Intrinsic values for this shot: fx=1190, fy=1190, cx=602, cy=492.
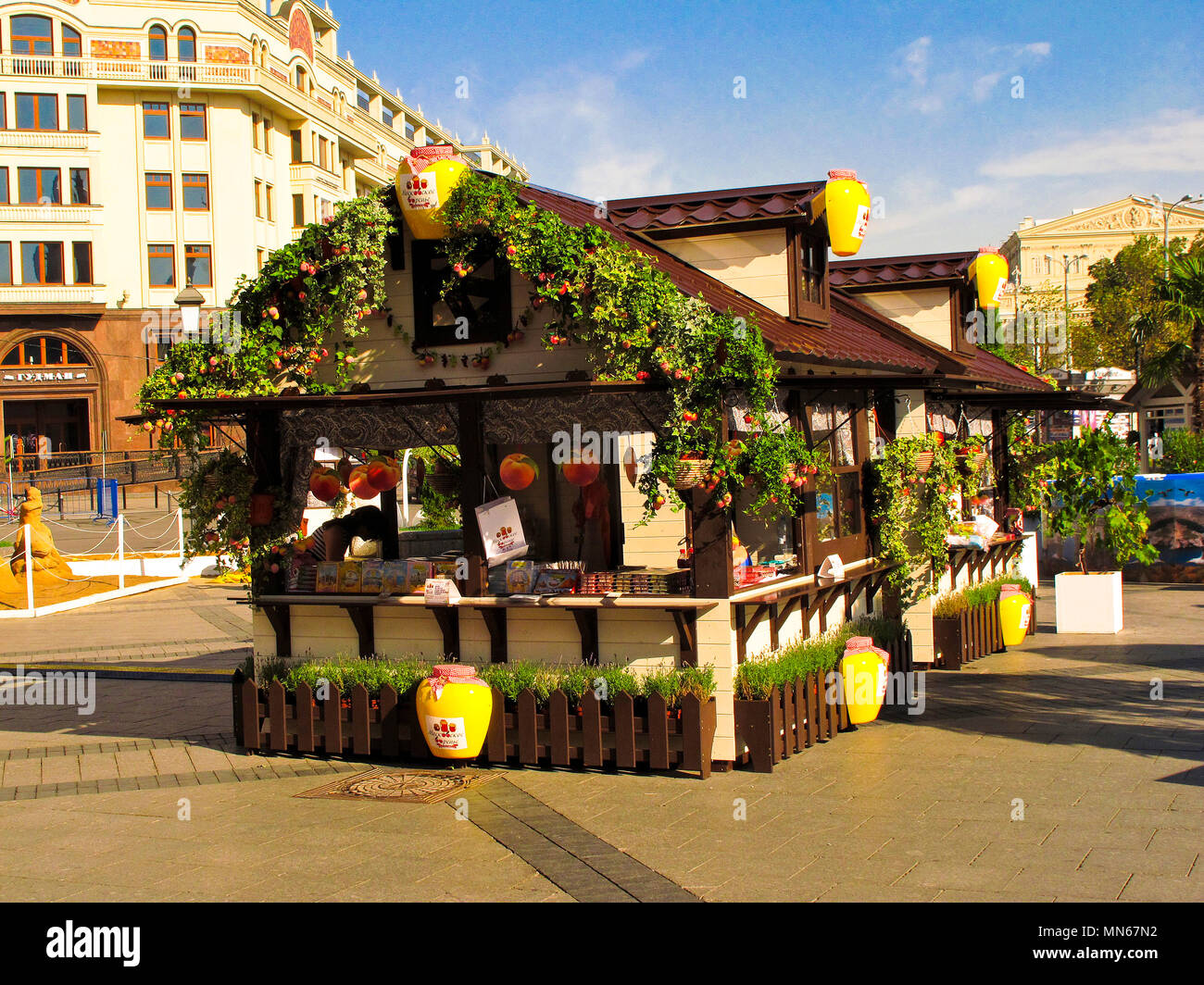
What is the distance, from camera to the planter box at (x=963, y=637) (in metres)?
14.0

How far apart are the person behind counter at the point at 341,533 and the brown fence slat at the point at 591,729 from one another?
10.4 ft

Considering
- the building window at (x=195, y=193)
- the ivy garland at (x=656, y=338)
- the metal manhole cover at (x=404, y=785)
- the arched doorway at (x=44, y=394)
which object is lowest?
the metal manhole cover at (x=404, y=785)

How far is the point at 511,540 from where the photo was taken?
10.2 meters

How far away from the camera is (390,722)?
32.3 ft

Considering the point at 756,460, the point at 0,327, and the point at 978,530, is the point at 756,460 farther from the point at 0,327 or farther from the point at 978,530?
the point at 0,327

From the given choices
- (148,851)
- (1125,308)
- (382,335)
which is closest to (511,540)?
(382,335)

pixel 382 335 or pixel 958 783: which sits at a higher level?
pixel 382 335

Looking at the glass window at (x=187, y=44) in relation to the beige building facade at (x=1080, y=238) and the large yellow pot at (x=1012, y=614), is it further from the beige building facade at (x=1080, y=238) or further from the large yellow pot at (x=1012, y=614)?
the beige building facade at (x=1080, y=238)

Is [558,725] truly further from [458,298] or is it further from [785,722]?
[458,298]

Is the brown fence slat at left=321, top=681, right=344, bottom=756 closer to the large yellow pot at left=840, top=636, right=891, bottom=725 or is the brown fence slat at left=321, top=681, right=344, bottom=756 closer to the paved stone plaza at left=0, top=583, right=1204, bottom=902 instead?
the paved stone plaza at left=0, top=583, right=1204, bottom=902

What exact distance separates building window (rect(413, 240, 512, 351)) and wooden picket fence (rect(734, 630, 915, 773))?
3762 millimetres

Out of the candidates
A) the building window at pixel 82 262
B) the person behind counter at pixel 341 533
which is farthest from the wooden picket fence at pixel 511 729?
the building window at pixel 82 262

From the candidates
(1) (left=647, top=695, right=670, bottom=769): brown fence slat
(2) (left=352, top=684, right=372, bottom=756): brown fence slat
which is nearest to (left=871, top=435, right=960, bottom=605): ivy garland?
(1) (left=647, top=695, right=670, bottom=769): brown fence slat
